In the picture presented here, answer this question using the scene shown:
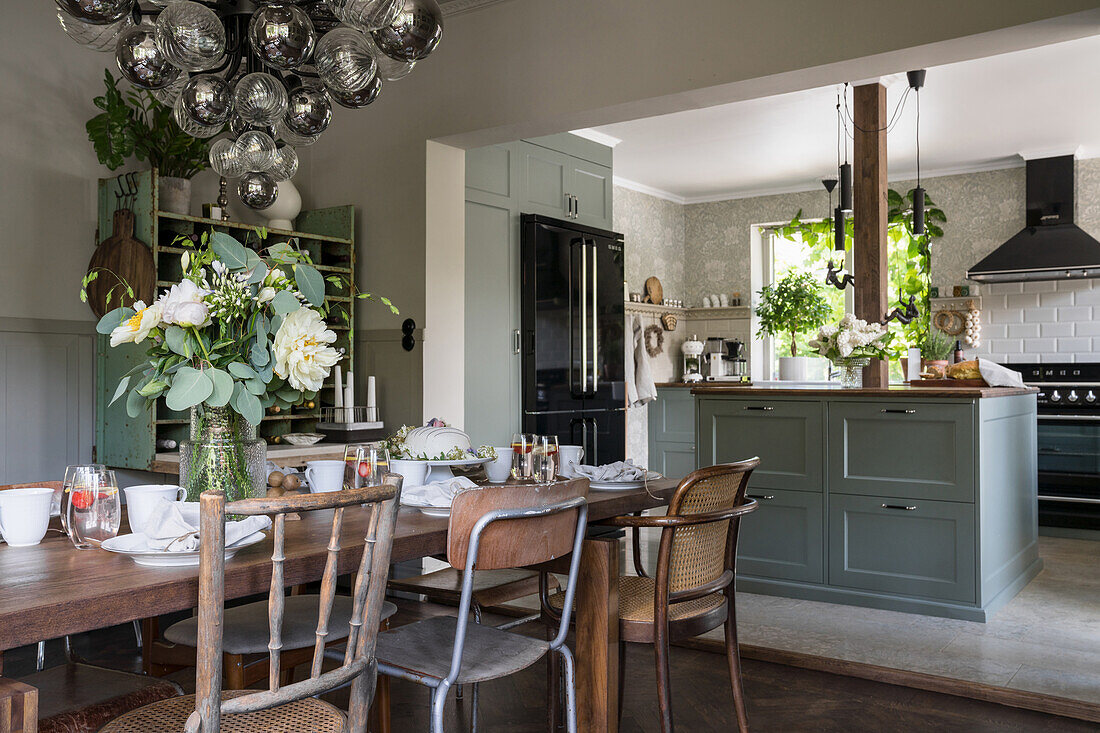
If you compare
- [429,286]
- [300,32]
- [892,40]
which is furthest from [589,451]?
[300,32]

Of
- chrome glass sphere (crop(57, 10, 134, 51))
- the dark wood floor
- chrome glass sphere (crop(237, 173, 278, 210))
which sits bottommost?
the dark wood floor

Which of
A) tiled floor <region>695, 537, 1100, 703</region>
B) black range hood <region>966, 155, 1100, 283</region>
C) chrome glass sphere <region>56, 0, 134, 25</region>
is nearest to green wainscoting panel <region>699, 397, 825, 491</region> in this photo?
tiled floor <region>695, 537, 1100, 703</region>

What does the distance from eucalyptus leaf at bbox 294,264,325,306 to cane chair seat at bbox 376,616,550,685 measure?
713mm

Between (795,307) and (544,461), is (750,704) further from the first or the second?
(795,307)

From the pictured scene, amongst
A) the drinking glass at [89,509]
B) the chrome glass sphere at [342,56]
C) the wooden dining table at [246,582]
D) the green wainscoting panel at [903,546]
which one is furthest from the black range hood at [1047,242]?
the drinking glass at [89,509]

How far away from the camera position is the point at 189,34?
207 centimetres

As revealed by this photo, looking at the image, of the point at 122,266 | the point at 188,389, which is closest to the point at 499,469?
the point at 188,389

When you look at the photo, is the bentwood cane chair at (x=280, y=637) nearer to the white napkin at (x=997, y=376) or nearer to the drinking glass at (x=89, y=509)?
the drinking glass at (x=89, y=509)

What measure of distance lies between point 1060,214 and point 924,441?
3.95 m

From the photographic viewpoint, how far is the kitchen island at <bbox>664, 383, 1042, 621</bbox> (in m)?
3.89

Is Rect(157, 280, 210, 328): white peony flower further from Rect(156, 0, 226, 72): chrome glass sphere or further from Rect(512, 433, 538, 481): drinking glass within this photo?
Rect(512, 433, 538, 481): drinking glass

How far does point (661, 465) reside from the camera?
780 cm

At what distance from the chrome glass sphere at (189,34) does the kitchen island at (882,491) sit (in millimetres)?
2989

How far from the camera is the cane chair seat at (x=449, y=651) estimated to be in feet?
5.92
